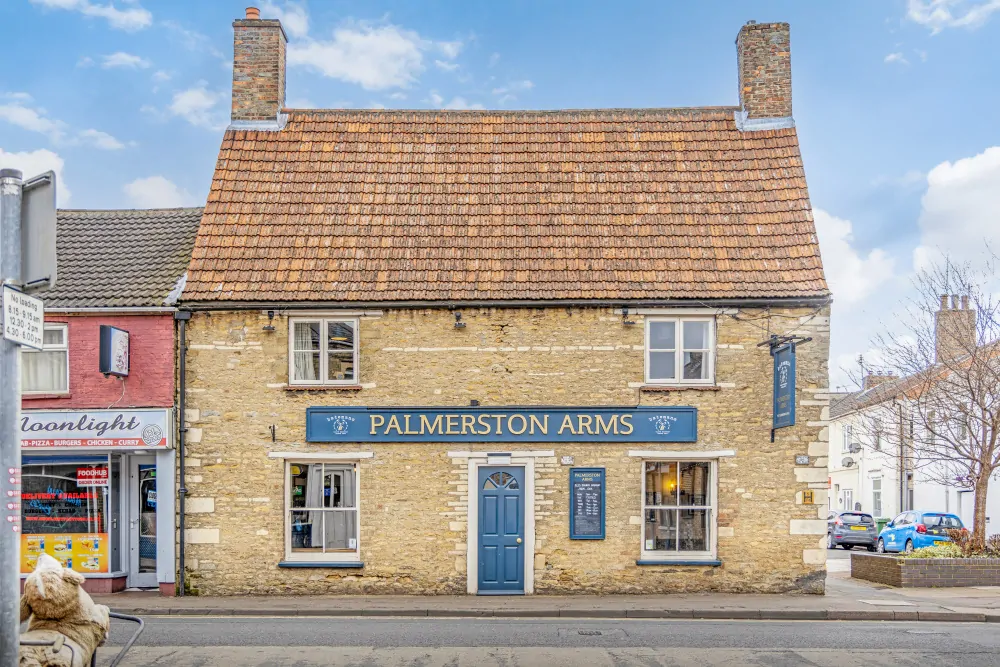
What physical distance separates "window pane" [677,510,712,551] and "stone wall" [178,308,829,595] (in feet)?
1.26

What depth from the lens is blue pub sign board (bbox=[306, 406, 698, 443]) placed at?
16.7 meters

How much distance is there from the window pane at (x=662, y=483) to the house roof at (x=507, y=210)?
10.0 ft

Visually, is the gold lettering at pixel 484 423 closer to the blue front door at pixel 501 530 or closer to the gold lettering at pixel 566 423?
the blue front door at pixel 501 530

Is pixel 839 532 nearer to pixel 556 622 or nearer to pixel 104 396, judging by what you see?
pixel 556 622

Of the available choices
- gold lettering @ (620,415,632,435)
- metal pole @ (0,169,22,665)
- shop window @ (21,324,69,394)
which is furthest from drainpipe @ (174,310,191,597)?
metal pole @ (0,169,22,665)

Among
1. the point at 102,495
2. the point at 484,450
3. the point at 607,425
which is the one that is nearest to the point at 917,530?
the point at 607,425

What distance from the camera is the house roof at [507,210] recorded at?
55.8ft

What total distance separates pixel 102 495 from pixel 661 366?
408 inches

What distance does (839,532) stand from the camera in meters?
34.2

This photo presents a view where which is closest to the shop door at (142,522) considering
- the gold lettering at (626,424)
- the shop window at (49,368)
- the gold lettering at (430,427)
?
the shop window at (49,368)

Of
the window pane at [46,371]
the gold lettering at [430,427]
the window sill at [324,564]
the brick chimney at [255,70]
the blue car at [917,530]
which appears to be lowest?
the blue car at [917,530]

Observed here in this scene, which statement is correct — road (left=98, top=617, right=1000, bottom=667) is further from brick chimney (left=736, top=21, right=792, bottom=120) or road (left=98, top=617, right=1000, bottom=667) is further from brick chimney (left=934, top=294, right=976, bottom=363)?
brick chimney (left=736, top=21, right=792, bottom=120)

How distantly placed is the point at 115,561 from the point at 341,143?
9239 millimetres

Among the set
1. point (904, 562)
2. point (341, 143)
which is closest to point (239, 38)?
point (341, 143)
